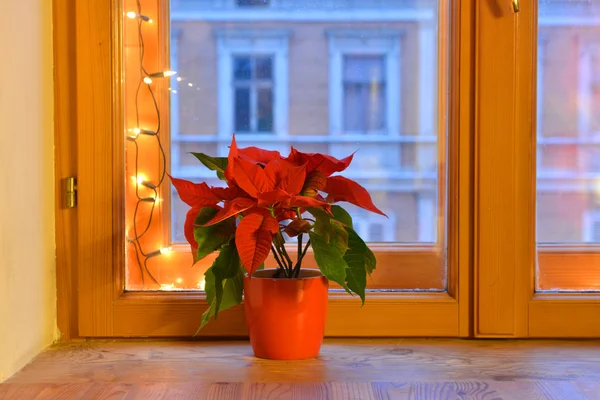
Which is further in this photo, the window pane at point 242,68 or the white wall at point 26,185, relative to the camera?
the window pane at point 242,68

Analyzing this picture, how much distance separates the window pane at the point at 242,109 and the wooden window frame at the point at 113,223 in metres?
0.27

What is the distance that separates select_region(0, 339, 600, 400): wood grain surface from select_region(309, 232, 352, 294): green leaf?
0.61 ft

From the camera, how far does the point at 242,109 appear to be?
1518 millimetres

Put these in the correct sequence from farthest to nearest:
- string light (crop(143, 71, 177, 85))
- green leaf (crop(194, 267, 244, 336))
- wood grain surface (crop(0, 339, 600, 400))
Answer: string light (crop(143, 71, 177, 85))
green leaf (crop(194, 267, 244, 336))
wood grain surface (crop(0, 339, 600, 400))

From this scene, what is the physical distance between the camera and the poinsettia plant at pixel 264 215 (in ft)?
3.72

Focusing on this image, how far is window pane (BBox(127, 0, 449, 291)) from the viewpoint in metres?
1.50

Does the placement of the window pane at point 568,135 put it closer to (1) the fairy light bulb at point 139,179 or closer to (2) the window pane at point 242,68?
(2) the window pane at point 242,68

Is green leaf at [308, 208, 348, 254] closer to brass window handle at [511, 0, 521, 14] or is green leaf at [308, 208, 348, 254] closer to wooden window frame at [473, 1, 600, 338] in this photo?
wooden window frame at [473, 1, 600, 338]

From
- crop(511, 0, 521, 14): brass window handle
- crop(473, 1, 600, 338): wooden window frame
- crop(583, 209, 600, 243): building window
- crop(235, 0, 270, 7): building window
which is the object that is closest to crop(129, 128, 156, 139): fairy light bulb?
crop(235, 0, 270, 7): building window

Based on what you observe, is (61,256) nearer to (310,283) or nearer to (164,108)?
(164,108)

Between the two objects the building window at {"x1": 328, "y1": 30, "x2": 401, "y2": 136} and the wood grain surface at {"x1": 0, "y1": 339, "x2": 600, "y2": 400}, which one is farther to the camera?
the building window at {"x1": 328, "y1": 30, "x2": 401, "y2": 136}

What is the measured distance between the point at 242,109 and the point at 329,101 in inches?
8.0

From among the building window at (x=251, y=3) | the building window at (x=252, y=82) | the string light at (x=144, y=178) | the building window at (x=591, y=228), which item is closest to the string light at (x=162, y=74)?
the string light at (x=144, y=178)

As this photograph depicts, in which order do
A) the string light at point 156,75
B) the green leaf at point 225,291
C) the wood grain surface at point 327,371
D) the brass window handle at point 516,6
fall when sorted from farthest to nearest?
the string light at point 156,75, the brass window handle at point 516,6, the green leaf at point 225,291, the wood grain surface at point 327,371
